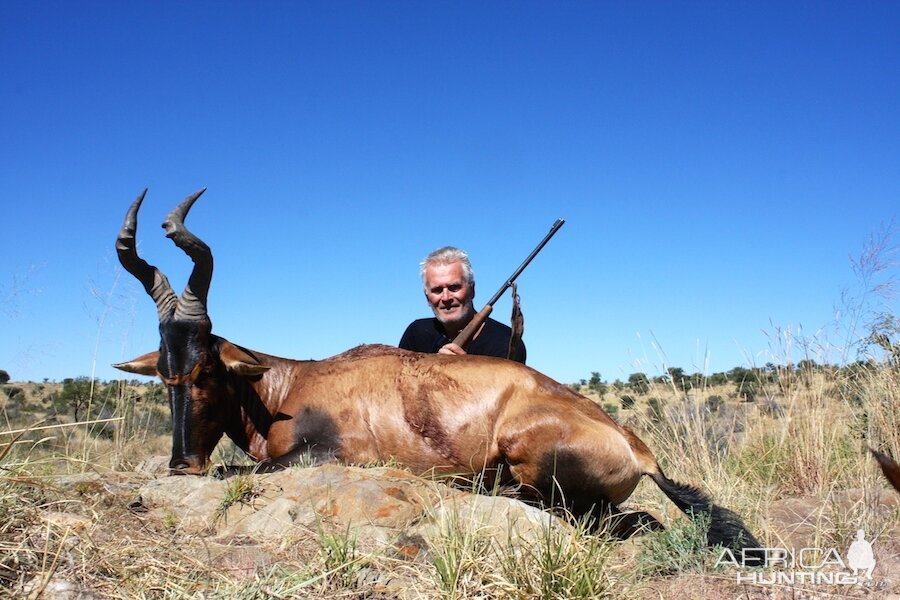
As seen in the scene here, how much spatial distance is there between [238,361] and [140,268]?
43.6 inches

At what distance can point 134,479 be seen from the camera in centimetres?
454

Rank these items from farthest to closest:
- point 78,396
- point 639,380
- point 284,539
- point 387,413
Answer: point 78,396, point 639,380, point 387,413, point 284,539

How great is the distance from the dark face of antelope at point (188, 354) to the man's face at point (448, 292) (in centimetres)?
241

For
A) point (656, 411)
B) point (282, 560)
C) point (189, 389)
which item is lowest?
point (282, 560)

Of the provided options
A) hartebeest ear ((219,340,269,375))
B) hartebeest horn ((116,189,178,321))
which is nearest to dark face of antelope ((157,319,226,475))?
hartebeest ear ((219,340,269,375))

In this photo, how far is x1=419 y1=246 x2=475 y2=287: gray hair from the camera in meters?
7.08

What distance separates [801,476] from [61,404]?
56.2 feet

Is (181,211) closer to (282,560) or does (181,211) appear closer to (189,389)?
(189,389)

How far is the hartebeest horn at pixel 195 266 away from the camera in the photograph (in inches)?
203

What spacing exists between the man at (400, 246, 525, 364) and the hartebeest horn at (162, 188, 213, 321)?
2433 millimetres

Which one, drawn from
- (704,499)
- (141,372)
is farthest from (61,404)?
(704,499)

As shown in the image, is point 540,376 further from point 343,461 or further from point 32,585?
point 32,585

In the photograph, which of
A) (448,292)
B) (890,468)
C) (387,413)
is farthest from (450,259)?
(890,468)

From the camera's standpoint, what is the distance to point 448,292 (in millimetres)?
7051
